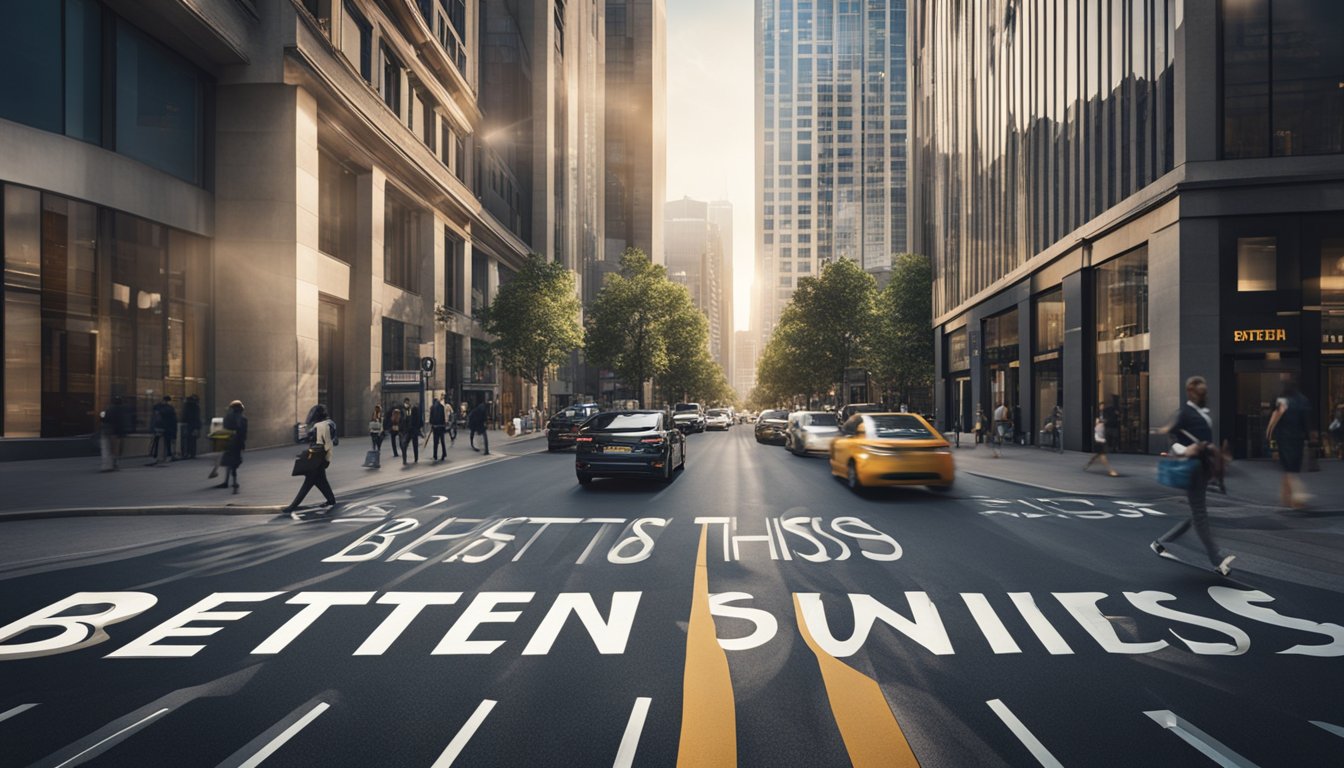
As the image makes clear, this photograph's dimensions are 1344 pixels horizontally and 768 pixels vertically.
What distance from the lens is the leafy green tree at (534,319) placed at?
4122 cm

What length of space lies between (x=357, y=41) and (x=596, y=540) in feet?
99.2

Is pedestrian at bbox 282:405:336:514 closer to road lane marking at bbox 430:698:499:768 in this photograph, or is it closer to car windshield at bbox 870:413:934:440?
road lane marking at bbox 430:698:499:768

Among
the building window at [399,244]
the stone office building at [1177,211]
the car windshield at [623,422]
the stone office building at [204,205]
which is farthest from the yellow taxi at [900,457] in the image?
the building window at [399,244]

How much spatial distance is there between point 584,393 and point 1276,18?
82807 millimetres

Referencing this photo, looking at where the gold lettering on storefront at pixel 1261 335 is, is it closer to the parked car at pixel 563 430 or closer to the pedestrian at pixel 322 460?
the parked car at pixel 563 430

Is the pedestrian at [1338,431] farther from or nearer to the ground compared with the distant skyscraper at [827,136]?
nearer to the ground

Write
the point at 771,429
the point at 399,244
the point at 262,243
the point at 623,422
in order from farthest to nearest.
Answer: the point at 399,244 < the point at 771,429 < the point at 262,243 < the point at 623,422

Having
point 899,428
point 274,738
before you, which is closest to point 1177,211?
point 899,428

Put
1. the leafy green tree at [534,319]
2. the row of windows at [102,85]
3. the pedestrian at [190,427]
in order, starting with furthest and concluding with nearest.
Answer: the leafy green tree at [534,319] < the pedestrian at [190,427] < the row of windows at [102,85]

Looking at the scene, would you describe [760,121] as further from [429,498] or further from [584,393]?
[429,498]

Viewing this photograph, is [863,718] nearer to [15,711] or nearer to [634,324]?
[15,711]

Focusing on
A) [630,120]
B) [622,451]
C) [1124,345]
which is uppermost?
[630,120]

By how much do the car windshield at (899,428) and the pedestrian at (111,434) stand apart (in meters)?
17.6

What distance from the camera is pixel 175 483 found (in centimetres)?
1462
